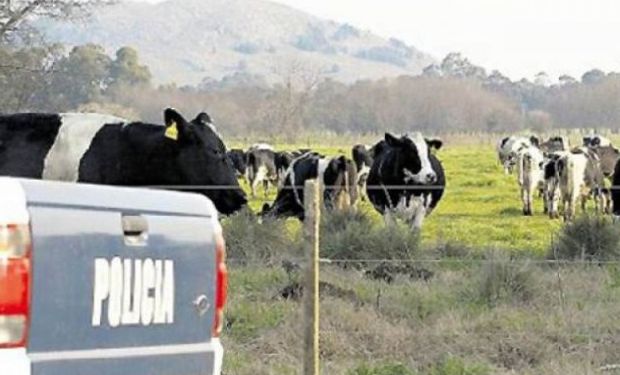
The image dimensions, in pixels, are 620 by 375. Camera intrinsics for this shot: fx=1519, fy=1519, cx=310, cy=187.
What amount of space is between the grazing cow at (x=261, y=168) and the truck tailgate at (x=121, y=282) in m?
42.2

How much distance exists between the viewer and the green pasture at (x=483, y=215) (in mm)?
25594

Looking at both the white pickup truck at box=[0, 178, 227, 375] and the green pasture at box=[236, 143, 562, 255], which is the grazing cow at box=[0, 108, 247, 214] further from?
the white pickup truck at box=[0, 178, 227, 375]

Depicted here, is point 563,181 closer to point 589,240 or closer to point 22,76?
point 22,76

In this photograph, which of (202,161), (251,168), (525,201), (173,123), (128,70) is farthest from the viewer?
(128,70)

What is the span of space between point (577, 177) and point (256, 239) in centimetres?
1888

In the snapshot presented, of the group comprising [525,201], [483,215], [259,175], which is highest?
[259,175]

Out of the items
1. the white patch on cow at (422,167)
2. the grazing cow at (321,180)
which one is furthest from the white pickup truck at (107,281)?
the grazing cow at (321,180)

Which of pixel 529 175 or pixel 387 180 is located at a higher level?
pixel 387 180

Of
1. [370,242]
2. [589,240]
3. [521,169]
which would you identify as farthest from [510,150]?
[370,242]

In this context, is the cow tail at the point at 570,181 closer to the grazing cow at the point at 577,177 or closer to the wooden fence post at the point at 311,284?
the grazing cow at the point at 577,177

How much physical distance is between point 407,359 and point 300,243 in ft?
28.3

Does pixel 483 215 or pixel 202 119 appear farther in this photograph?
pixel 483 215

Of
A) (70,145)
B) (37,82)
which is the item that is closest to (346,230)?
(70,145)

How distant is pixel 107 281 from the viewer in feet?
17.5
